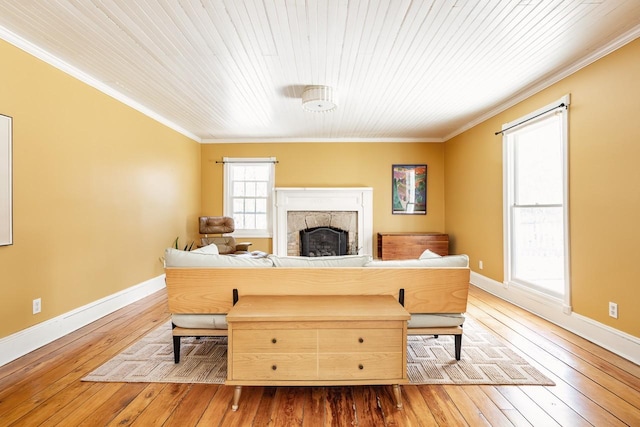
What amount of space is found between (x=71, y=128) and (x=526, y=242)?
200 inches

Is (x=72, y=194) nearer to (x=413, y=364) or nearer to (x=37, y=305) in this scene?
(x=37, y=305)

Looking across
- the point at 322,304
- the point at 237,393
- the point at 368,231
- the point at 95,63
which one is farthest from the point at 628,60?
the point at 95,63

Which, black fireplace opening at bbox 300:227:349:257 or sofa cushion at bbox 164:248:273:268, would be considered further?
black fireplace opening at bbox 300:227:349:257

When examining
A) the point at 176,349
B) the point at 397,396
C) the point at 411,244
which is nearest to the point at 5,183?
the point at 176,349

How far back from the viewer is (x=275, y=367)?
1694mm

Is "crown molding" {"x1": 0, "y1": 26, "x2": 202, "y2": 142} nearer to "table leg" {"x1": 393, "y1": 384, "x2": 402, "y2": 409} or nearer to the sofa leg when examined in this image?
the sofa leg

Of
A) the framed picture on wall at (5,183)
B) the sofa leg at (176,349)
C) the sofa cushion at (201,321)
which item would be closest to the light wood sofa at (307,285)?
the sofa cushion at (201,321)

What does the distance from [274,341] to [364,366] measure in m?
0.53

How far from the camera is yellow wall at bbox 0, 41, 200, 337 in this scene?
2.35 m

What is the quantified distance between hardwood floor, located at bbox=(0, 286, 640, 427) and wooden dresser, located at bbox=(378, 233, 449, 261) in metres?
2.99

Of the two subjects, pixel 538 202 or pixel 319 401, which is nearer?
pixel 319 401

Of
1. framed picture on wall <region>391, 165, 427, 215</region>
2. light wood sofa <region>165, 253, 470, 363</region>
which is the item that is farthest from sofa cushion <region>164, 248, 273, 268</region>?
framed picture on wall <region>391, 165, 427, 215</region>

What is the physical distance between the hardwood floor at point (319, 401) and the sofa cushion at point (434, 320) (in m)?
0.39

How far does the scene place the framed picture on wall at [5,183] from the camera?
7.23 ft
